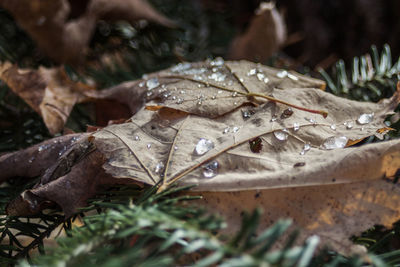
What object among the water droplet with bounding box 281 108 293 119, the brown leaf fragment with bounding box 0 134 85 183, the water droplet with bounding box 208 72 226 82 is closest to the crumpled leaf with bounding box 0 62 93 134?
the brown leaf fragment with bounding box 0 134 85 183

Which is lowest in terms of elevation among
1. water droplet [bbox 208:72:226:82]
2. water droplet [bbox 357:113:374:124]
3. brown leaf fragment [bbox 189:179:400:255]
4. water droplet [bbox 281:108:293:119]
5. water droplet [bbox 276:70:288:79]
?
brown leaf fragment [bbox 189:179:400:255]

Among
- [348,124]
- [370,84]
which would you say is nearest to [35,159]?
[348,124]

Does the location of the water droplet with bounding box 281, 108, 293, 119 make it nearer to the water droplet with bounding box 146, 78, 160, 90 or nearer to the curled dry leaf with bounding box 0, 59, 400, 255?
the curled dry leaf with bounding box 0, 59, 400, 255

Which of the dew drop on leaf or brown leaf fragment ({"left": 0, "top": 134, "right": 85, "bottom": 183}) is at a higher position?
the dew drop on leaf

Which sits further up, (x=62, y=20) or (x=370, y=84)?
(x=62, y=20)

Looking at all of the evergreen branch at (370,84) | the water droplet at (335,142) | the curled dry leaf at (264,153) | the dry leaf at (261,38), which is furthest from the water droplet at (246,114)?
the dry leaf at (261,38)

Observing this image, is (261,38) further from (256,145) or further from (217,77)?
(256,145)
